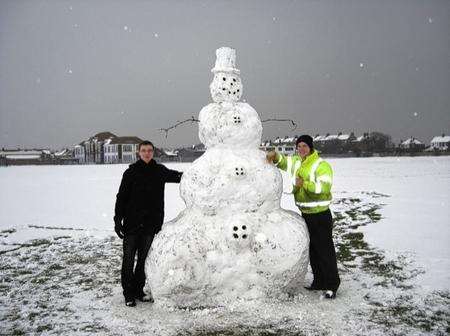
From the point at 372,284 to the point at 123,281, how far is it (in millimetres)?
3171

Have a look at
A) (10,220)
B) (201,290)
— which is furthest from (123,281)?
(10,220)

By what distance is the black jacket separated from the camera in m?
4.83

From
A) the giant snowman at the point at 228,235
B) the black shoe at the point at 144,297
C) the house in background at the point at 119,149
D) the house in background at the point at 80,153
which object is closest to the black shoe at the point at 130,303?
the black shoe at the point at 144,297

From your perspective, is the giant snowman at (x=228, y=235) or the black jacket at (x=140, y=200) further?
the black jacket at (x=140, y=200)

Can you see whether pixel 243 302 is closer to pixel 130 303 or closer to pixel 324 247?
pixel 324 247

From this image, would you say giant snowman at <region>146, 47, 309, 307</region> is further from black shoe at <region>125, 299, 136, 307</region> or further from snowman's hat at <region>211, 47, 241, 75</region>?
snowman's hat at <region>211, 47, 241, 75</region>

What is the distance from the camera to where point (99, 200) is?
48.2 feet

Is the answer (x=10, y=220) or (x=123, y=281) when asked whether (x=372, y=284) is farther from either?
(x=10, y=220)

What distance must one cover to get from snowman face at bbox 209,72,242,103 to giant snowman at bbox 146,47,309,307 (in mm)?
164

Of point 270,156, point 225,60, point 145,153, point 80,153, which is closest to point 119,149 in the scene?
point 80,153

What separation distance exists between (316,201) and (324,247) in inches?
22.1

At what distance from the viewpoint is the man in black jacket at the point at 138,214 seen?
480cm

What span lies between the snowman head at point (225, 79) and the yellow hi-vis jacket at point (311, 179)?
3.02 ft

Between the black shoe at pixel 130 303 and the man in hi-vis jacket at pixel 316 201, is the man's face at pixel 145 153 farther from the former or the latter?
the black shoe at pixel 130 303
